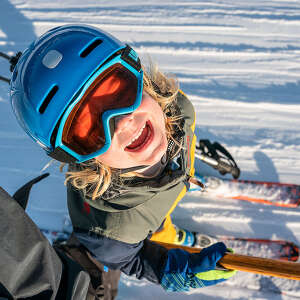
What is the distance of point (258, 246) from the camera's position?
227cm

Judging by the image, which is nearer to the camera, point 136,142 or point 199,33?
point 136,142

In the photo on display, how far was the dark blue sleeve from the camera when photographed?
1595mm

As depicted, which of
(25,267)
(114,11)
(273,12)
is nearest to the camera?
(25,267)

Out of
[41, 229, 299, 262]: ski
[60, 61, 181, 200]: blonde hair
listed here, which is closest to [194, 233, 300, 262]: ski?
[41, 229, 299, 262]: ski

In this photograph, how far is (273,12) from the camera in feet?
9.05

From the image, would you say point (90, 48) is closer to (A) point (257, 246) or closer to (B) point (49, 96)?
(B) point (49, 96)

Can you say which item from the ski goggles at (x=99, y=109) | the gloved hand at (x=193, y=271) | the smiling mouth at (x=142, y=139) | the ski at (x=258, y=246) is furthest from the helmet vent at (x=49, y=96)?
the ski at (x=258, y=246)

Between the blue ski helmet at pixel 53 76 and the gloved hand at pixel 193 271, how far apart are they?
3.14 ft

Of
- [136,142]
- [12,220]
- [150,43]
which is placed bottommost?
[12,220]

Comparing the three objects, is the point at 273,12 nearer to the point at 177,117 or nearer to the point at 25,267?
the point at 177,117

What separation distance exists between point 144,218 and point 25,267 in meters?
0.71

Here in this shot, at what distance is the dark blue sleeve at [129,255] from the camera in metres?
1.59

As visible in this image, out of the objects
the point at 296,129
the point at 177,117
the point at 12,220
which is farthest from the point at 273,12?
the point at 12,220

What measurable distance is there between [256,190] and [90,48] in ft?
5.82
